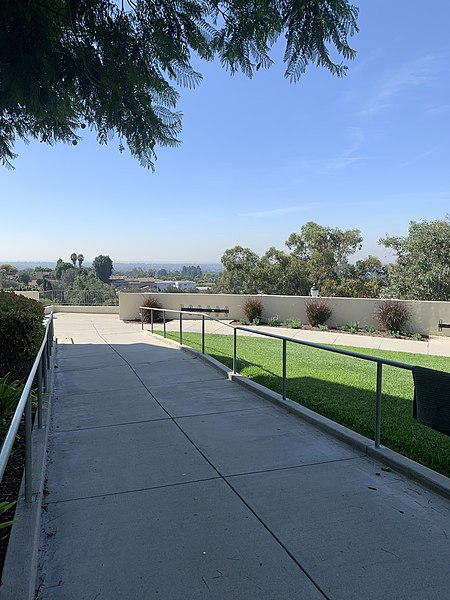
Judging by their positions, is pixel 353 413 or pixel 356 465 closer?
pixel 356 465

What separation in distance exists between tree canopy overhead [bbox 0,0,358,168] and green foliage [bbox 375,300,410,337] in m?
13.6

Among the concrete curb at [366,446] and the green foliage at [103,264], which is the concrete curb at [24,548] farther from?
the green foliage at [103,264]


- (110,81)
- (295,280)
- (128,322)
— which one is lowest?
(128,322)

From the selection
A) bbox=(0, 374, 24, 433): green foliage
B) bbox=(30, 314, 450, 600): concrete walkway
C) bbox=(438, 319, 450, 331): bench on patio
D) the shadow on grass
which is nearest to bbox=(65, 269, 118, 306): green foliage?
bbox=(438, 319, 450, 331): bench on patio

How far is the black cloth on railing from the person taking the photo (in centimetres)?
313

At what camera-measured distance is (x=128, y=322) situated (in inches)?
784

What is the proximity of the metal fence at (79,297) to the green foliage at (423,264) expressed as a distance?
14.6m

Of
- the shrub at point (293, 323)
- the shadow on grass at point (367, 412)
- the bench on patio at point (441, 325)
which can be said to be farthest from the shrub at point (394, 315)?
the shadow on grass at point (367, 412)

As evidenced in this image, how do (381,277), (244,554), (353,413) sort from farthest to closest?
(381,277), (353,413), (244,554)

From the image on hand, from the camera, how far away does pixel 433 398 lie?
321 centimetres

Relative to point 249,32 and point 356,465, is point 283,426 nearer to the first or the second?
point 356,465

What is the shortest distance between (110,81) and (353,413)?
14.1ft

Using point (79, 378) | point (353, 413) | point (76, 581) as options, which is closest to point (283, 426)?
point (353, 413)

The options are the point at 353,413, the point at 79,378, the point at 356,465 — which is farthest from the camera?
the point at 79,378
